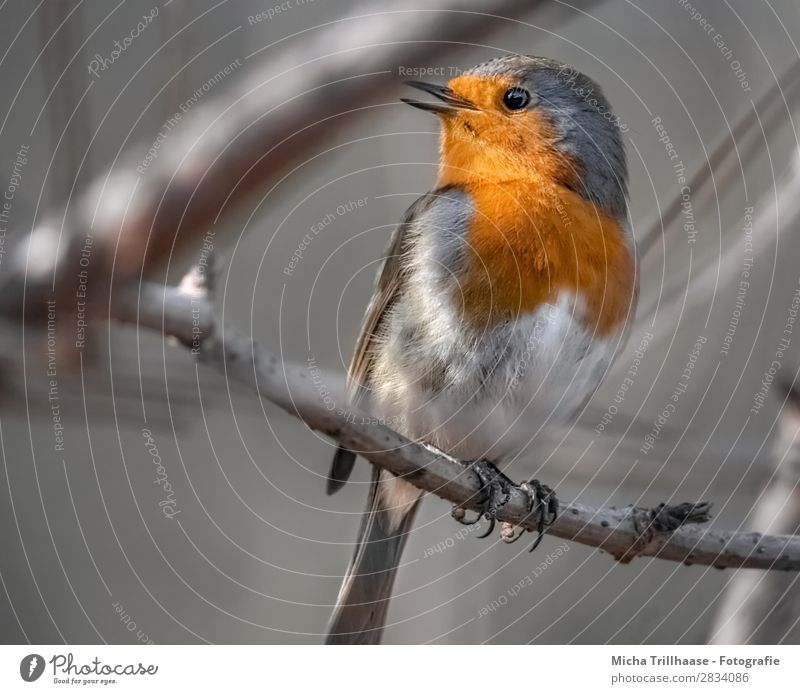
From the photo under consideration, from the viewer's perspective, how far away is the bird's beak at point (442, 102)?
1.33 meters

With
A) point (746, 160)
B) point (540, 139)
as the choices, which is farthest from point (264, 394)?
point (746, 160)

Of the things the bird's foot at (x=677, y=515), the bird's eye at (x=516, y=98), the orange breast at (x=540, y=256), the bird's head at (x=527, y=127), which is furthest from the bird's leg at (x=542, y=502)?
the bird's eye at (x=516, y=98)

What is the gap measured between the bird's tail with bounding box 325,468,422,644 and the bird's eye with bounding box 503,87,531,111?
567 millimetres

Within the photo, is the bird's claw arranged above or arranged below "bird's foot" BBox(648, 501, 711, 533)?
above

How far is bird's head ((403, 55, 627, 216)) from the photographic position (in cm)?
137

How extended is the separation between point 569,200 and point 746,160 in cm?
30

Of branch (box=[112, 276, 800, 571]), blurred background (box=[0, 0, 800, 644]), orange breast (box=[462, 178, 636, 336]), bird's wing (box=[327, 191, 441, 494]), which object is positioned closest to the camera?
branch (box=[112, 276, 800, 571])

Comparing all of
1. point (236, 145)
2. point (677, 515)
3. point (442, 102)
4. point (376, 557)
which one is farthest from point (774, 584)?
point (236, 145)

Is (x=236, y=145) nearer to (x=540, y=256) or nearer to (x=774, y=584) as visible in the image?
(x=540, y=256)

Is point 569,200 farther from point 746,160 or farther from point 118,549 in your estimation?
point 118,549

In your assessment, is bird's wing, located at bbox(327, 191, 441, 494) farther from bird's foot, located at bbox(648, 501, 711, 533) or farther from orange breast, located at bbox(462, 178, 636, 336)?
bird's foot, located at bbox(648, 501, 711, 533)

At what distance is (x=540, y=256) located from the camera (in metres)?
1.31

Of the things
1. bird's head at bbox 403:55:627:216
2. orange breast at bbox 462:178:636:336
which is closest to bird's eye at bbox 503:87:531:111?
bird's head at bbox 403:55:627:216

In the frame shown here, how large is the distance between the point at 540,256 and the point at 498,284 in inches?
2.8
